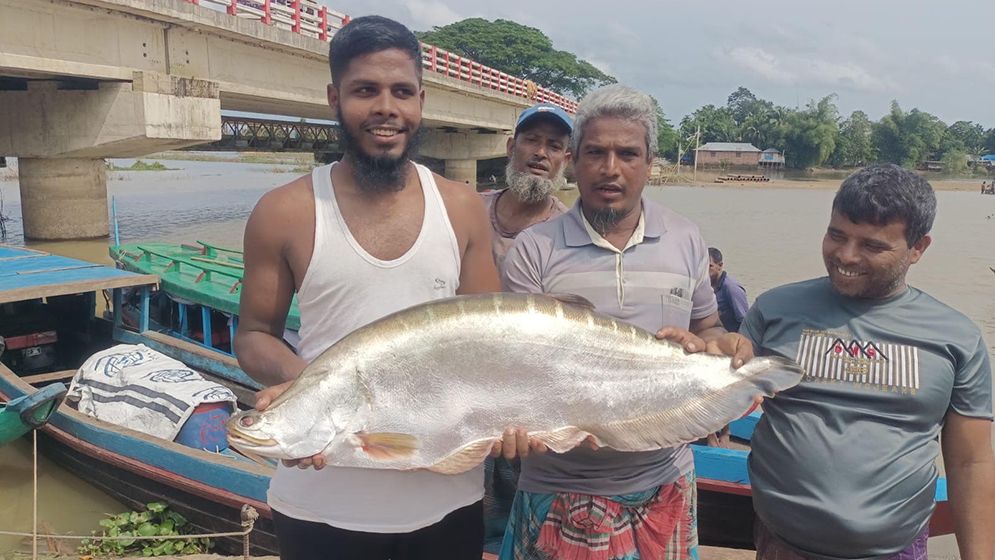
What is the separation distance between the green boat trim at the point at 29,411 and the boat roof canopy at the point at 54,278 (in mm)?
1335

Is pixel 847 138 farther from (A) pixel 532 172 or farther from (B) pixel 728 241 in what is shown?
(A) pixel 532 172

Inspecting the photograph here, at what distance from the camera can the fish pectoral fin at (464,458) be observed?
2.01 m

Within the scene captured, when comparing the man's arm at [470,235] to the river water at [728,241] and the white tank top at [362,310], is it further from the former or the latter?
the river water at [728,241]

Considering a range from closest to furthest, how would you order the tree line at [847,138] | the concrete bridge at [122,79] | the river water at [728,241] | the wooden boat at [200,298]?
the river water at [728,241] → the wooden boat at [200,298] → the concrete bridge at [122,79] → the tree line at [847,138]

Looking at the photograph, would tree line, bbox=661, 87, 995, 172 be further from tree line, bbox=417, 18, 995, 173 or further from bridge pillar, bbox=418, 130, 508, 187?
bridge pillar, bbox=418, 130, 508, 187

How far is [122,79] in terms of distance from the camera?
1438 centimetres

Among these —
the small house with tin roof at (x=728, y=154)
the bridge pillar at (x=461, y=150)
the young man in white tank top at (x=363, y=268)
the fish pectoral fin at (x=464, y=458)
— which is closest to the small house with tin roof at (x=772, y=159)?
the small house with tin roof at (x=728, y=154)

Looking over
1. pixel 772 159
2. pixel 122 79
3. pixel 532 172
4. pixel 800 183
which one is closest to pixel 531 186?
pixel 532 172

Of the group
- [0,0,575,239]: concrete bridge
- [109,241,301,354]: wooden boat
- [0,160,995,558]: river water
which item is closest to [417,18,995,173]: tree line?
[0,160,995,558]: river water

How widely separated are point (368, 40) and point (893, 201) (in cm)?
174

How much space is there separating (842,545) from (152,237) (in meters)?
24.2

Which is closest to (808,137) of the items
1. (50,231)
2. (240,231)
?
(240,231)

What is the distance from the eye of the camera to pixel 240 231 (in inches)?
982

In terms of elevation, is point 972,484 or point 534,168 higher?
point 534,168
